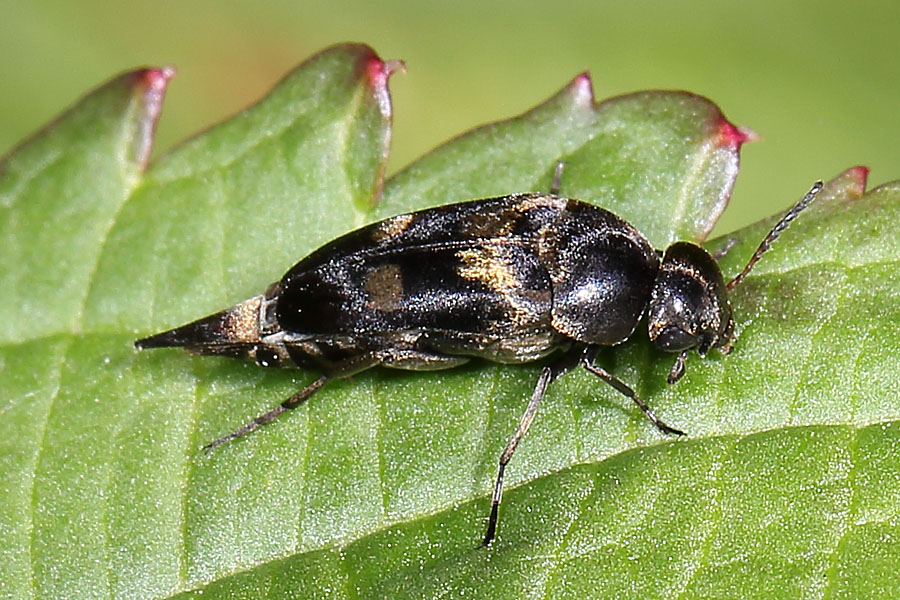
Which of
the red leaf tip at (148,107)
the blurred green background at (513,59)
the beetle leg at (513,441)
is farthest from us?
the blurred green background at (513,59)

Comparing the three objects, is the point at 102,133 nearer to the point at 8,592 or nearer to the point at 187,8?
the point at 8,592

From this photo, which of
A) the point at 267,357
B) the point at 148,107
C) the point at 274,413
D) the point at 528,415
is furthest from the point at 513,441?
the point at 148,107

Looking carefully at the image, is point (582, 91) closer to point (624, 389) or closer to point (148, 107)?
point (624, 389)

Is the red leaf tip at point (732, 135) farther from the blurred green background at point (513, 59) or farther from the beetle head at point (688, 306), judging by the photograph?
the blurred green background at point (513, 59)

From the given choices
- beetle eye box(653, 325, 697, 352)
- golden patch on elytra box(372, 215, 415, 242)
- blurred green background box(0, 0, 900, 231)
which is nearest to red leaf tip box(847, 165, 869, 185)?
beetle eye box(653, 325, 697, 352)

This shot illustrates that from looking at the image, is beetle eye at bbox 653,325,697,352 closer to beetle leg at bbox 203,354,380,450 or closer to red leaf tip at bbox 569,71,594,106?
red leaf tip at bbox 569,71,594,106

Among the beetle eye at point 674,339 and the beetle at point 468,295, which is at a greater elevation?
the beetle at point 468,295

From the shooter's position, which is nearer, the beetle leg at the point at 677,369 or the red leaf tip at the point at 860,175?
the red leaf tip at the point at 860,175

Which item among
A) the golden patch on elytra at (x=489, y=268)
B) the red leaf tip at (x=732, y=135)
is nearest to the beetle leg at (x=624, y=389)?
the golden patch on elytra at (x=489, y=268)

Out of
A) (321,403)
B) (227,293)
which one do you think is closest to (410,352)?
(321,403)
